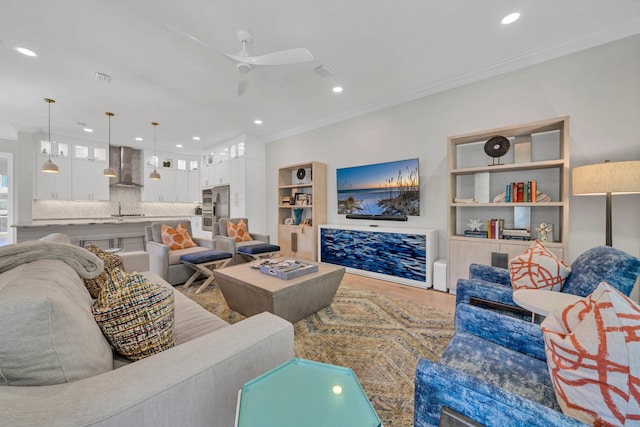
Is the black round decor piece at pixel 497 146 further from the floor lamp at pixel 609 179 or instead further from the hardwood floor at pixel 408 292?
the hardwood floor at pixel 408 292

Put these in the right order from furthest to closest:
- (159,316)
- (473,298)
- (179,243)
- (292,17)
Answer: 1. (179,243)
2. (292,17)
3. (473,298)
4. (159,316)

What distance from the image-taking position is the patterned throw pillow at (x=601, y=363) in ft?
2.06

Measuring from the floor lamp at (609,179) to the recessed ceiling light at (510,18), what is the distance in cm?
149

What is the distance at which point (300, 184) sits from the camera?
511 cm

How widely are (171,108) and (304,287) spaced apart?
13.1 ft

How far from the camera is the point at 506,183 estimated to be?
301 centimetres

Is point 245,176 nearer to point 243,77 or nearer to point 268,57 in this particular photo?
point 243,77

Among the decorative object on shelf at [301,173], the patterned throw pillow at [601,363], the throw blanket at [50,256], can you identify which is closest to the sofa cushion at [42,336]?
the throw blanket at [50,256]

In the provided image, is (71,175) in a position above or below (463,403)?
above

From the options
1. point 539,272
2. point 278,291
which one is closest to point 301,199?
point 278,291

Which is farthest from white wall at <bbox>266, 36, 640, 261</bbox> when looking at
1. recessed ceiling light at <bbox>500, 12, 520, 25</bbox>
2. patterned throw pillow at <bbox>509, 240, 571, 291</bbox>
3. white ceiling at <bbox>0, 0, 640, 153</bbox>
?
patterned throw pillow at <bbox>509, 240, 571, 291</bbox>

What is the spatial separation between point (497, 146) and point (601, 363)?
2.87 meters

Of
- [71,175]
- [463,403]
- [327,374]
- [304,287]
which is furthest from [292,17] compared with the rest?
[71,175]

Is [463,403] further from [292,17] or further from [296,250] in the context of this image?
[296,250]
